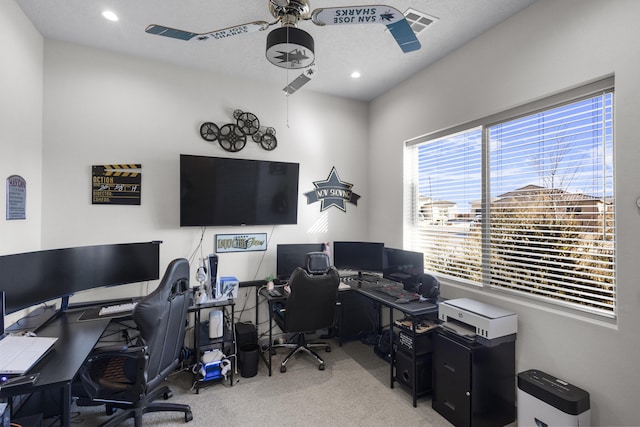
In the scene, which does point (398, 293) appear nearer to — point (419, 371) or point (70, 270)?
point (419, 371)

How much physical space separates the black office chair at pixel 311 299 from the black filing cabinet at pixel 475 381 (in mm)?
1085

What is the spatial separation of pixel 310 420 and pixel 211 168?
254 cm

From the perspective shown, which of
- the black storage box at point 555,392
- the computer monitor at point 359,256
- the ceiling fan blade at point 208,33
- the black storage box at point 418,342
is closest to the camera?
the black storage box at point 555,392

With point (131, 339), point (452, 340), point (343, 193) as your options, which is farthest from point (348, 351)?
point (131, 339)

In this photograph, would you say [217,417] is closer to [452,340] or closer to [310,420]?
[310,420]

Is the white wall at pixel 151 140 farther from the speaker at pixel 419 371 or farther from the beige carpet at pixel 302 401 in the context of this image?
the speaker at pixel 419 371

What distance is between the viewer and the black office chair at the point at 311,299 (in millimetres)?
2844

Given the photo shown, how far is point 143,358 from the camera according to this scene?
1.83 m

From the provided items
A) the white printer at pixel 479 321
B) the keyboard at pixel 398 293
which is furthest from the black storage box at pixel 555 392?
the keyboard at pixel 398 293

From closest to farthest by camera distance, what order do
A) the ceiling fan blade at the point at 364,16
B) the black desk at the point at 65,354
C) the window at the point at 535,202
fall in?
the black desk at the point at 65,354 → the ceiling fan blade at the point at 364,16 → the window at the point at 535,202

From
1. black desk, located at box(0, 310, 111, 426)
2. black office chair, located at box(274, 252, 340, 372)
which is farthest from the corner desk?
black desk, located at box(0, 310, 111, 426)

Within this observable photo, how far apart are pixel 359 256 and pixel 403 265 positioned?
2.13 ft

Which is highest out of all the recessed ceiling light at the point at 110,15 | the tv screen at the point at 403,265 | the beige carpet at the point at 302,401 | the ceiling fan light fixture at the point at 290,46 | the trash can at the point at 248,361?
the recessed ceiling light at the point at 110,15

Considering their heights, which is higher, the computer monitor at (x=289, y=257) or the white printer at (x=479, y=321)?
the computer monitor at (x=289, y=257)
